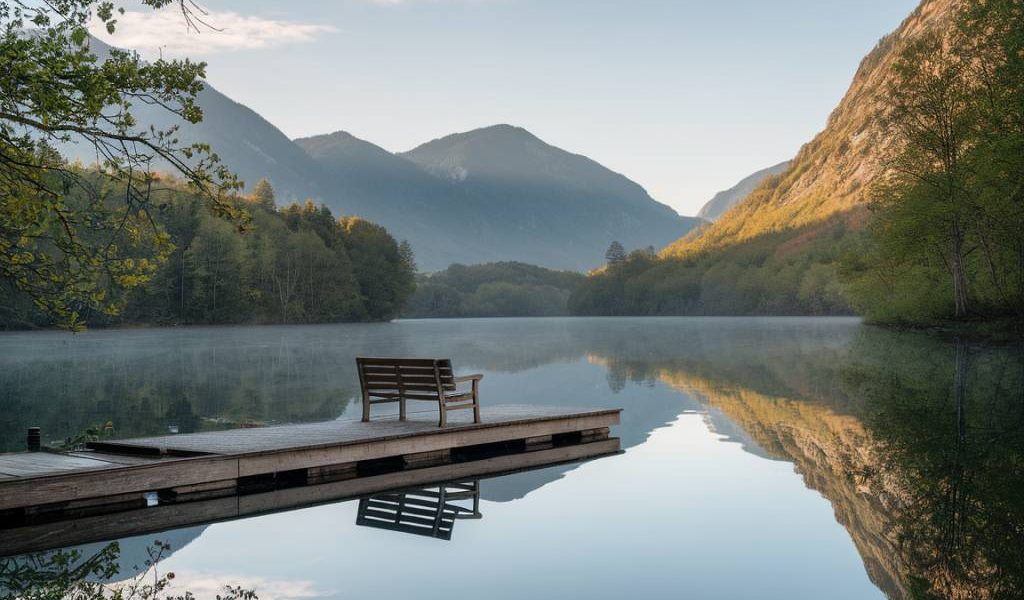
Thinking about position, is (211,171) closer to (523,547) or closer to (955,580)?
(523,547)

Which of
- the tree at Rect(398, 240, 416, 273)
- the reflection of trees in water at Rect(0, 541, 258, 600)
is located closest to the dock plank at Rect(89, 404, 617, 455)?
the reflection of trees in water at Rect(0, 541, 258, 600)

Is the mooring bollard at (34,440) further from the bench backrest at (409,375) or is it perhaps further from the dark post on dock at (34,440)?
the bench backrest at (409,375)

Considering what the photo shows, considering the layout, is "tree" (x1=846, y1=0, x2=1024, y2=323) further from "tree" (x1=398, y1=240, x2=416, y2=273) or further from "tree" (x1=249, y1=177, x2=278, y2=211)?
"tree" (x1=249, y1=177, x2=278, y2=211)

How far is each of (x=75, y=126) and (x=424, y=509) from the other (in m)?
5.78

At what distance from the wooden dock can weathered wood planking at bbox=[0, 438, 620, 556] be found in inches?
0.5

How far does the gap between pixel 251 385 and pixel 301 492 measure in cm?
1734

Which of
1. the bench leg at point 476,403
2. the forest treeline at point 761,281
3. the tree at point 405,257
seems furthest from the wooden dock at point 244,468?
the tree at point 405,257

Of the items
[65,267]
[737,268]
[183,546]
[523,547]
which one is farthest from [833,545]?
[737,268]

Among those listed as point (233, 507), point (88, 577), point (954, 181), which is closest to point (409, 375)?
point (233, 507)

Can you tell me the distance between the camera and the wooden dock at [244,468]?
9.62 meters

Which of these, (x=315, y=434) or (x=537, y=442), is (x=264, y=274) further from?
(x=315, y=434)

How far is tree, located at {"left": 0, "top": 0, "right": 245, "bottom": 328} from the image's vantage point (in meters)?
9.82

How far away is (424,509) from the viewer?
10430 millimetres

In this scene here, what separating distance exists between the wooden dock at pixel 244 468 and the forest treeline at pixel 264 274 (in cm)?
6662
